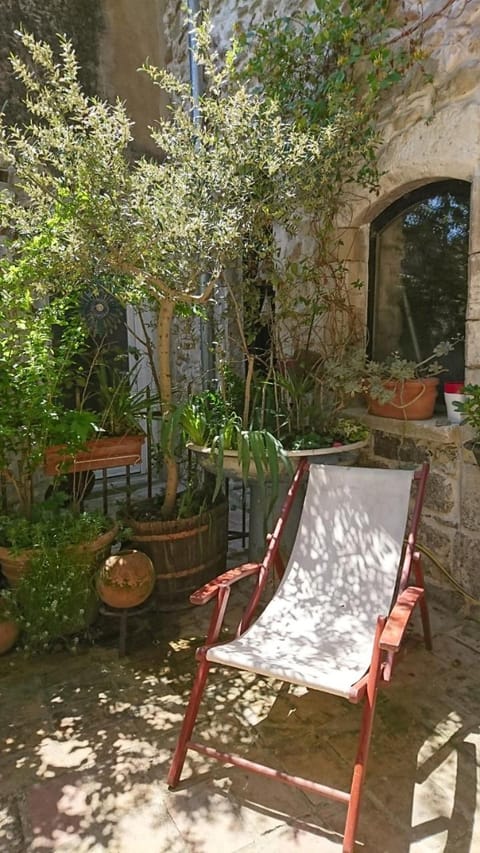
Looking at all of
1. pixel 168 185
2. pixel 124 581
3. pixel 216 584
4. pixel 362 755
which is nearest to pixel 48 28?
pixel 168 185

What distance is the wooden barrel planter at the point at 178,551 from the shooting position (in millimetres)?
3127

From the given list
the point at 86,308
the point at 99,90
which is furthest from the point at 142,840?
the point at 99,90

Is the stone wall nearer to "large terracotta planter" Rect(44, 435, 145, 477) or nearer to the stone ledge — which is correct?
the stone ledge

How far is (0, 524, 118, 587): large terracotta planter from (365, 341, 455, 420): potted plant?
162cm

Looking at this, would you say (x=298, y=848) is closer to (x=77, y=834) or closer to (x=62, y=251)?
(x=77, y=834)

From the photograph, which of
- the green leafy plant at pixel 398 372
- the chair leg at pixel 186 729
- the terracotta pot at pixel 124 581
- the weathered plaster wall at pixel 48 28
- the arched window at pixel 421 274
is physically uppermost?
the weathered plaster wall at pixel 48 28

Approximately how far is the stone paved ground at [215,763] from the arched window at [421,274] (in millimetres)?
1700

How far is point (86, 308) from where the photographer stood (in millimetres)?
5285

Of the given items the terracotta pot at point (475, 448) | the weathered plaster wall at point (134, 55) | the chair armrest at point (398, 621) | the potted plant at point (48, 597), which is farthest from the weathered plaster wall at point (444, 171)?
the weathered plaster wall at point (134, 55)

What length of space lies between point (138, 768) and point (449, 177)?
121 inches

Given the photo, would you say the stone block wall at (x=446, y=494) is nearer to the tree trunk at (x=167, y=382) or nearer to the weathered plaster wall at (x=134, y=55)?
the tree trunk at (x=167, y=382)

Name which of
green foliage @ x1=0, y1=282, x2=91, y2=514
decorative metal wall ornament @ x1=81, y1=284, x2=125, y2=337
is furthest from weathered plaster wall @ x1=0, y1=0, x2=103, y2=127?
green foliage @ x1=0, y1=282, x2=91, y2=514

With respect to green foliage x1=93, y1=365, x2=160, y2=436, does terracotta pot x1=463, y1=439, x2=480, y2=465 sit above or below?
below

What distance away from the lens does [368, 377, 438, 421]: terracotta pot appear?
3.18 meters
